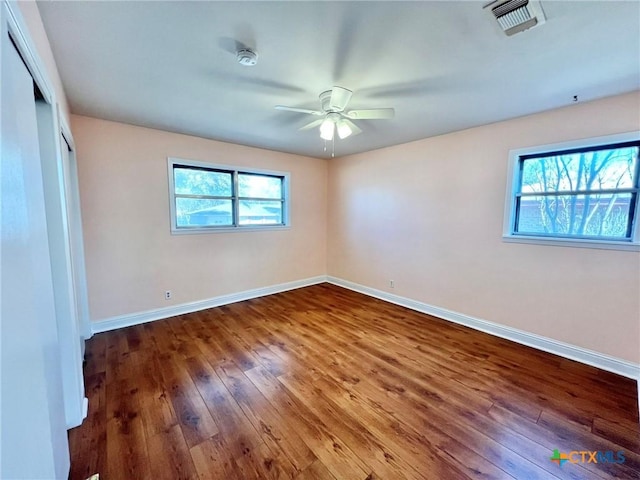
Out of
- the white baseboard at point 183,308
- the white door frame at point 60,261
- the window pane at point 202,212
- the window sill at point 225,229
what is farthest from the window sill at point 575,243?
the white door frame at point 60,261

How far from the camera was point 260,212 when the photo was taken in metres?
4.55

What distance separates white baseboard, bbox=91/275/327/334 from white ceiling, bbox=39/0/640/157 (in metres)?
2.38

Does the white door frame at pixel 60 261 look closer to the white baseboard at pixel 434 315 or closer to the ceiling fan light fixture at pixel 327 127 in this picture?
the white baseboard at pixel 434 315

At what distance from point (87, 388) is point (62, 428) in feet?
3.18

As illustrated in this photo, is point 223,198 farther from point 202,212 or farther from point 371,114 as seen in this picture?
point 371,114

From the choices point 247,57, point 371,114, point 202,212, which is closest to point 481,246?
point 371,114

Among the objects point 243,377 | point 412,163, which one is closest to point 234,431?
point 243,377

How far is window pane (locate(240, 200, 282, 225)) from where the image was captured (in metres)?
4.34

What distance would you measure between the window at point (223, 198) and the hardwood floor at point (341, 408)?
5.15ft

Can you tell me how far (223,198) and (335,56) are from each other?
2831 mm

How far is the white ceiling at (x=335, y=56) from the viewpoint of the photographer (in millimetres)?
1438

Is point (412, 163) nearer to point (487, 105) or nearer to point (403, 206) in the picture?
point (403, 206)

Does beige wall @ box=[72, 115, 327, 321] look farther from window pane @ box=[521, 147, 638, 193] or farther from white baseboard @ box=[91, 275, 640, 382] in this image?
window pane @ box=[521, 147, 638, 193]

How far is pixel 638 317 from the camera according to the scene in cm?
233
